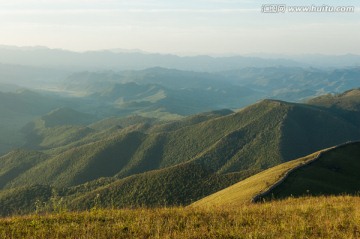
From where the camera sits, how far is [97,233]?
46.5ft

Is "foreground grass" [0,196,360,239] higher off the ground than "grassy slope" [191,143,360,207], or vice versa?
"foreground grass" [0,196,360,239]

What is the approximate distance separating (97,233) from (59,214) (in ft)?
13.5

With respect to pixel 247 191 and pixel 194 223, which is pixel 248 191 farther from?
pixel 194 223

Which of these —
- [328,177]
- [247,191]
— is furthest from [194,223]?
[328,177]

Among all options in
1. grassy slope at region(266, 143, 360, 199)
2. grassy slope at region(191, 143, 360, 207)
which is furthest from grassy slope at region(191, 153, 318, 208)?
grassy slope at region(266, 143, 360, 199)

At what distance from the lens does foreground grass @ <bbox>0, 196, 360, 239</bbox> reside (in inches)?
549

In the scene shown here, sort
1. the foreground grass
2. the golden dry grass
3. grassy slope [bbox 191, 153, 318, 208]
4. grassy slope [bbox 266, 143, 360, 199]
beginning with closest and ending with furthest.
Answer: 1. the foreground grass
2. grassy slope [bbox 191, 153, 318, 208]
3. the golden dry grass
4. grassy slope [bbox 266, 143, 360, 199]

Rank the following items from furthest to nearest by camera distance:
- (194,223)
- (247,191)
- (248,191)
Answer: (247,191)
(248,191)
(194,223)

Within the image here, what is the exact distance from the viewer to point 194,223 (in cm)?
1555

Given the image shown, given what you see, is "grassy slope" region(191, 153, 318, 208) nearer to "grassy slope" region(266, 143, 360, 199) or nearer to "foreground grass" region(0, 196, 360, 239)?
"grassy slope" region(266, 143, 360, 199)

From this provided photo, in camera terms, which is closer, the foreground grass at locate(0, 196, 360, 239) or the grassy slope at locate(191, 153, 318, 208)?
the foreground grass at locate(0, 196, 360, 239)

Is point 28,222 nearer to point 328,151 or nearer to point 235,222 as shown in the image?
point 235,222

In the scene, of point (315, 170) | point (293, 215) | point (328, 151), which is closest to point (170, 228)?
point (293, 215)

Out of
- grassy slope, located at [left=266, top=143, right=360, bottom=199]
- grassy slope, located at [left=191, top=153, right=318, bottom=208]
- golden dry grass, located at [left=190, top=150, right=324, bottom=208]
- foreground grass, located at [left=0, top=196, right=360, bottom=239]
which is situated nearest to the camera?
foreground grass, located at [left=0, top=196, right=360, bottom=239]
